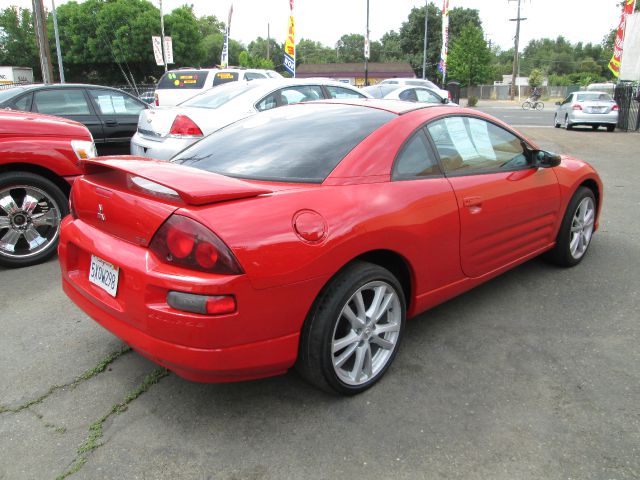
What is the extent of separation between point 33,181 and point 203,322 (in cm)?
340

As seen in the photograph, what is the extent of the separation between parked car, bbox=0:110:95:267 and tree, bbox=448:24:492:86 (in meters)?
59.1

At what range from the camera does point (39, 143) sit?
4.74 m

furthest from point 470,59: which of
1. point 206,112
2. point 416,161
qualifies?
point 416,161

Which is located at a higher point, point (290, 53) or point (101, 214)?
point (290, 53)

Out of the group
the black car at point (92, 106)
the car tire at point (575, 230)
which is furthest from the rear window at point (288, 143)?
the black car at point (92, 106)

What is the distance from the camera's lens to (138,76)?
52969mm

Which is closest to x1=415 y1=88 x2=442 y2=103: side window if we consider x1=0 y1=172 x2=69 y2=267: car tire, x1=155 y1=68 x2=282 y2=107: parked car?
→ x1=155 y1=68 x2=282 y2=107: parked car

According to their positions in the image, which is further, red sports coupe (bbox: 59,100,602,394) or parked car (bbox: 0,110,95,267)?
parked car (bbox: 0,110,95,267)

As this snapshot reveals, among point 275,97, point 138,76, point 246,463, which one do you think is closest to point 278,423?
point 246,463

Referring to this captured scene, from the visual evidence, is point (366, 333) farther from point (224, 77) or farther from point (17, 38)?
point (17, 38)

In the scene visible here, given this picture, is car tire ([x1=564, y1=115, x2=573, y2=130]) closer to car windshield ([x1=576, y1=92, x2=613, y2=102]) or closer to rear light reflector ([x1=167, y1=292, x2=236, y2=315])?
car windshield ([x1=576, y1=92, x2=613, y2=102])

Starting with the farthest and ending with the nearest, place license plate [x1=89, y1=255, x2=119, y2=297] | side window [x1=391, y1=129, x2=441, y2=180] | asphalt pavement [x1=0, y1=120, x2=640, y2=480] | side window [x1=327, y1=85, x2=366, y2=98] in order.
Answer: side window [x1=327, y1=85, x2=366, y2=98] < side window [x1=391, y1=129, x2=441, y2=180] < license plate [x1=89, y1=255, x2=119, y2=297] < asphalt pavement [x1=0, y1=120, x2=640, y2=480]

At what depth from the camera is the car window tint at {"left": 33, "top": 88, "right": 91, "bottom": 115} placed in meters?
7.28

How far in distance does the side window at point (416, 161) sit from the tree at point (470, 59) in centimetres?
5992
